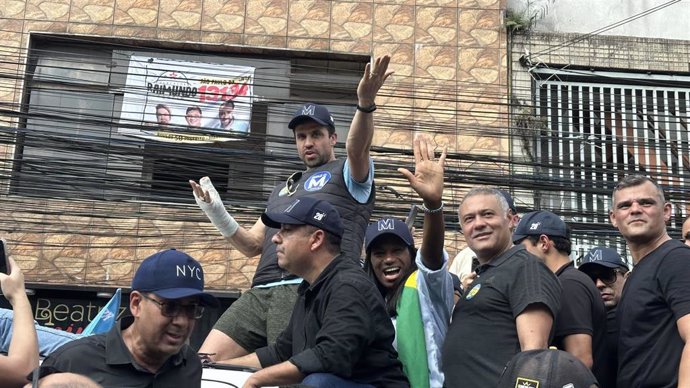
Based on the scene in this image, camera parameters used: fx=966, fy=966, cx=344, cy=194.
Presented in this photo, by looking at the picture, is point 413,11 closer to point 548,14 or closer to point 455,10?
point 455,10

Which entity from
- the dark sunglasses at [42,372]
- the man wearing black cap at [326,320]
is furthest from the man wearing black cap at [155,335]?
the man wearing black cap at [326,320]

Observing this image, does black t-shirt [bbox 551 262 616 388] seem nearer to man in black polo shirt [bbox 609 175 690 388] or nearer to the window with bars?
man in black polo shirt [bbox 609 175 690 388]

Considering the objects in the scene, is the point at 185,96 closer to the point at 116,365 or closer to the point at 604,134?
the point at 604,134

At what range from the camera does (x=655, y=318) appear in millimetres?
4301

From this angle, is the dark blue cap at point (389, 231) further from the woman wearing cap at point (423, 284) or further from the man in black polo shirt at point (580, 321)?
the man in black polo shirt at point (580, 321)

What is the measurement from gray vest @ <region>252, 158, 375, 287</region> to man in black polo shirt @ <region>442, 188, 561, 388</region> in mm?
761

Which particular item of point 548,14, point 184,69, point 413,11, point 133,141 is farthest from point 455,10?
point 133,141

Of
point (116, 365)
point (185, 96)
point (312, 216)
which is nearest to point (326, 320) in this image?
point (312, 216)

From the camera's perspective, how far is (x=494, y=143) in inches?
468

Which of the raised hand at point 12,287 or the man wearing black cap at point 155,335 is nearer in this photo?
the man wearing black cap at point 155,335

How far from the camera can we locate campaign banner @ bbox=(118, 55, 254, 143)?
464 inches

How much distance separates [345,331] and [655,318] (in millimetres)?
1403

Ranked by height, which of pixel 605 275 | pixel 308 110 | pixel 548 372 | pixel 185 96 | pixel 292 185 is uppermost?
pixel 185 96

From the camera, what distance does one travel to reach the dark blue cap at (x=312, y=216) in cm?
445
